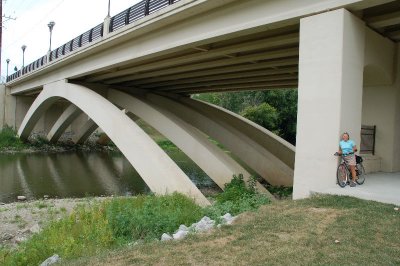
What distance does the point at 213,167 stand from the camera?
567 inches

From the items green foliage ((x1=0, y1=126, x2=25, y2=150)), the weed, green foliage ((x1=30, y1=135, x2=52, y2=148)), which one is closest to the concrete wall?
the weed

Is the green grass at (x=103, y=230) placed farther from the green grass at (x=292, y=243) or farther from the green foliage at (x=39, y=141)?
the green foliage at (x=39, y=141)

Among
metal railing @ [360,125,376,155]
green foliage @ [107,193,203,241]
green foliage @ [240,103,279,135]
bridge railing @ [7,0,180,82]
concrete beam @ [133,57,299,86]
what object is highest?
bridge railing @ [7,0,180,82]

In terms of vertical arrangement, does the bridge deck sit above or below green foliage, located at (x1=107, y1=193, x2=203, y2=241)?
above

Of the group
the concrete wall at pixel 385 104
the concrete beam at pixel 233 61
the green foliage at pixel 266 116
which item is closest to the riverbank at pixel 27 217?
the concrete beam at pixel 233 61

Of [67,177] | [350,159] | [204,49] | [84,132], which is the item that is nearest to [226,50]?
[204,49]

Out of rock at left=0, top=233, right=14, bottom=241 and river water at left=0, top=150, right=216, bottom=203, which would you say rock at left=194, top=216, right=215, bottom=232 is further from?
river water at left=0, top=150, right=216, bottom=203

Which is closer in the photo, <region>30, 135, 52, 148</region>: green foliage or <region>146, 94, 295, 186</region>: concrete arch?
<region>146, 94, 295, 186</region>: concrete arch

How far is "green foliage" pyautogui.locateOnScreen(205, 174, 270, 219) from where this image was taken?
8383mm

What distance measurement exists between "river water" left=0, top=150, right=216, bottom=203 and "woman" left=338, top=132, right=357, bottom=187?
32.7 feet

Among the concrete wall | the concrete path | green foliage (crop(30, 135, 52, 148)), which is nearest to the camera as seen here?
the concrete path

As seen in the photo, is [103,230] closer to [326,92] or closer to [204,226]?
[204,226]

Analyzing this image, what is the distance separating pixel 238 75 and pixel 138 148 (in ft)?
20.4

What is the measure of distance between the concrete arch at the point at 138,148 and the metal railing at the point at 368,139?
183 inches
